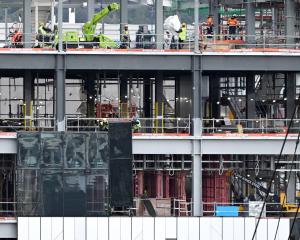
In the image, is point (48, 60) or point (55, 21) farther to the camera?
point (55, 21)

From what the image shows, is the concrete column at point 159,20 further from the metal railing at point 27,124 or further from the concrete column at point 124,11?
the metal railing at point 27,124

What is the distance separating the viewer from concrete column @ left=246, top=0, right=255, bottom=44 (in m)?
86.5

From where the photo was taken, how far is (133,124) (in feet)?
259

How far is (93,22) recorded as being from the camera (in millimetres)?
81750

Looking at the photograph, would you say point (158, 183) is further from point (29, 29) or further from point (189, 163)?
point (29, 29)

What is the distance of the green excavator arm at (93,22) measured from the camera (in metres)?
81.0

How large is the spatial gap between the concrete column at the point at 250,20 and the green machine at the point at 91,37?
8.53 m

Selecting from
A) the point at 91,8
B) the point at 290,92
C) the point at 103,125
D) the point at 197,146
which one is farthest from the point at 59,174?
the point at 290,92

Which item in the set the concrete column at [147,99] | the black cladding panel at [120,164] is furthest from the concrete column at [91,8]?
the black cladding panel at [120,164]

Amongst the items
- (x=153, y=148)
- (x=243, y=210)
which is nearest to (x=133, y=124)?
(x=153, y=148)

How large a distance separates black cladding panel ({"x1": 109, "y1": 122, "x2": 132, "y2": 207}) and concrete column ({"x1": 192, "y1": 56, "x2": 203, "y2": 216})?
128 inches

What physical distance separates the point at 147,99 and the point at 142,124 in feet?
16.3

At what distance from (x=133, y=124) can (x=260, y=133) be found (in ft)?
23.5

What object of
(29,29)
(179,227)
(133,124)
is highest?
(29,29)
